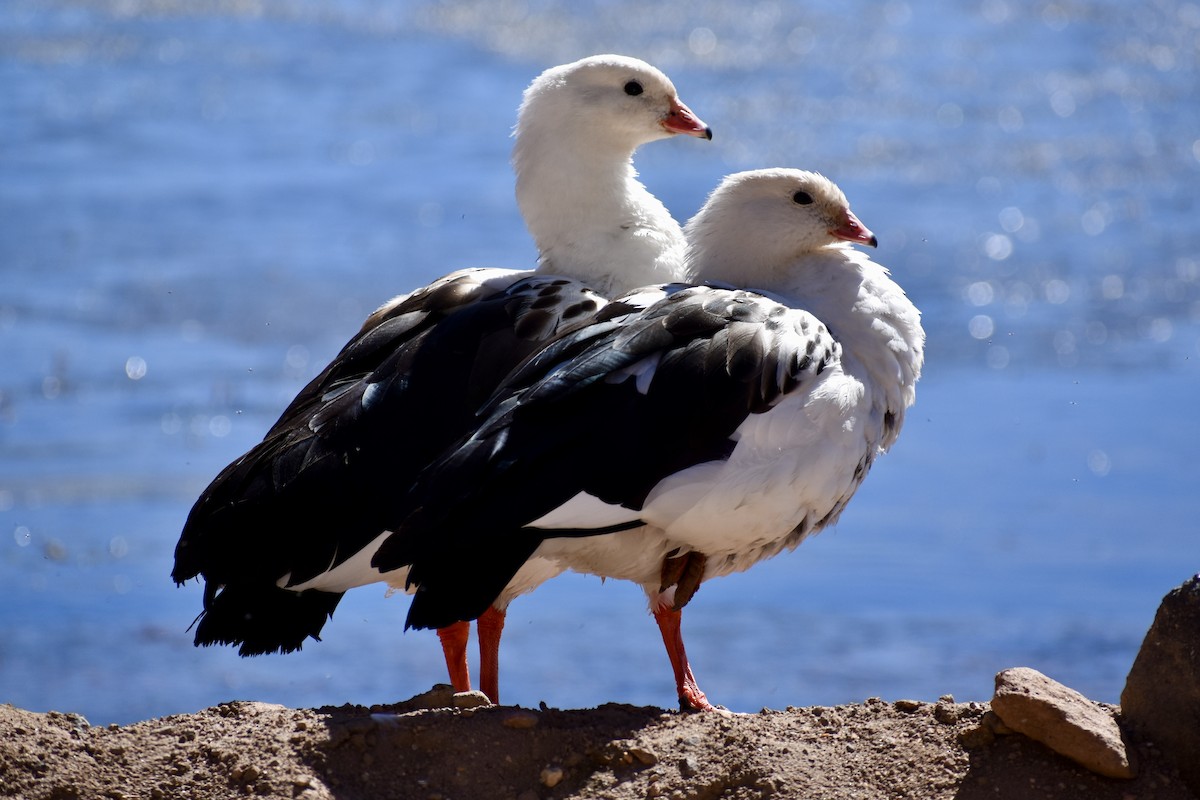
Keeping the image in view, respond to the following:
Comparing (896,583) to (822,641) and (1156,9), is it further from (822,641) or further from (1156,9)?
(1156,9)

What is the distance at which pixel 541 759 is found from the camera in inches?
202

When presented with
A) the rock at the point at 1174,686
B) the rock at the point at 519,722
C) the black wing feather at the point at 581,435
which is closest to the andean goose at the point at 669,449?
the black wing feather at the point at 581,435

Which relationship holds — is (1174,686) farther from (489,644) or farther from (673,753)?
(489,644)

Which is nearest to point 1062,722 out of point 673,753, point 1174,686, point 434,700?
point 1174,686

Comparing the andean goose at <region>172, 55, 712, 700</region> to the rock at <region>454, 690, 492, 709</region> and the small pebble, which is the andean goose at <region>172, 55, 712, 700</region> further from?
the small pebble

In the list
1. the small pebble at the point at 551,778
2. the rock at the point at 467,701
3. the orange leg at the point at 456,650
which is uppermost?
the orange leg at the point at 456,650

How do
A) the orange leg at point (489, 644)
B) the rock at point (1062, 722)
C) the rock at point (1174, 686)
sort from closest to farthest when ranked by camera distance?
the rock at point (1062, 722)
the rock at point (1174, 686)
the orange leg at point (489, 644)

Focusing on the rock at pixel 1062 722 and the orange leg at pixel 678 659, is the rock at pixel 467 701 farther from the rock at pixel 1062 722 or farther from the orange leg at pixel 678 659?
the rock at pixel 1062 722

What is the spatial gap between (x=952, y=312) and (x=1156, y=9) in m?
7.98

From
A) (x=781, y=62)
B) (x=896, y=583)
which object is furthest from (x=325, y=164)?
(x=896, y=583)

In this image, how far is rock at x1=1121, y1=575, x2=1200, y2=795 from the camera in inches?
198

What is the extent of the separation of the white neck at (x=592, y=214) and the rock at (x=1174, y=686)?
105 inches

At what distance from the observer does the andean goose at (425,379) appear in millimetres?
5824

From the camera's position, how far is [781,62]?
63.2 feet
